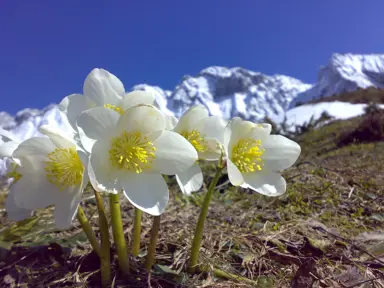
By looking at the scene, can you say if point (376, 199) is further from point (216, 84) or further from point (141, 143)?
point (216, 84)

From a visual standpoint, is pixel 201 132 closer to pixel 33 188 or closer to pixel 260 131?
pixel 260 131

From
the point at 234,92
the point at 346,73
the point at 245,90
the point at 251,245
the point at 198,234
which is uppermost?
the point at 198,234

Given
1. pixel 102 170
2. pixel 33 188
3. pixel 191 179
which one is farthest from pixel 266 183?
pixel 33 188

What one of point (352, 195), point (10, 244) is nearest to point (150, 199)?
point (10, 244)

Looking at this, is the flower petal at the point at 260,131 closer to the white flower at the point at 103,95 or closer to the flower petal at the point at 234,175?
the flower petal at the point at 234,175

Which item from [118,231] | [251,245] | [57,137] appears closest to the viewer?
[57,137]

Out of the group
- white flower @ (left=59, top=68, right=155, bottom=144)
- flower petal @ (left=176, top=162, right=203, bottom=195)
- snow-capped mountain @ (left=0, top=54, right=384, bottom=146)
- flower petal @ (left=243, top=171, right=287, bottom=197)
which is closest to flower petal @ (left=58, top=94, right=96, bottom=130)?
white flower @ (left=59, top=68, right=155, bottom=144)

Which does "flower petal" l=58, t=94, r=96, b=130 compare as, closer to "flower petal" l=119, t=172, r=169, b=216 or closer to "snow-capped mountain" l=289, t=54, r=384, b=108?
"flower petal" l=119, t=172, r=169, b=216
